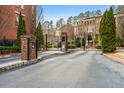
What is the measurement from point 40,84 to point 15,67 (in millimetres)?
6782

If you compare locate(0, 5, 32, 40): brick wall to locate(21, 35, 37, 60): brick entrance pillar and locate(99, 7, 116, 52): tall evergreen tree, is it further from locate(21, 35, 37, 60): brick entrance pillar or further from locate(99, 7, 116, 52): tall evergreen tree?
locate(21, 35, 37, 60): brick entrance pillar

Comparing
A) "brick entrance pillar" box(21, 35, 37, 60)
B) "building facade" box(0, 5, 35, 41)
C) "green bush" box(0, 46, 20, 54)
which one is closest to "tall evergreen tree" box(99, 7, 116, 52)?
"green bush" box(0, 46, 20, 54)

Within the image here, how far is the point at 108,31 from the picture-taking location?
3603 cm

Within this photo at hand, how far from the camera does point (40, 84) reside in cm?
1159

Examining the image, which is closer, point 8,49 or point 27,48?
point 27,48

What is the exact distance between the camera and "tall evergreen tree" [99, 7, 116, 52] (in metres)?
35.9

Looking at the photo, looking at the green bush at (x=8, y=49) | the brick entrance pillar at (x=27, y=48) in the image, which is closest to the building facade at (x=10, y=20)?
the green bush at (x=8, y=49)

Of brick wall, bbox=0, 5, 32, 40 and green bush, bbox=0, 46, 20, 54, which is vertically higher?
brick wall, bbox=0, 5, 32, 40

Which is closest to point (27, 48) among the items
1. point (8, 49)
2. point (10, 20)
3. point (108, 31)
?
point (8, 49)

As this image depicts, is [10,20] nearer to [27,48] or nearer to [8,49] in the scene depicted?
[8,49]

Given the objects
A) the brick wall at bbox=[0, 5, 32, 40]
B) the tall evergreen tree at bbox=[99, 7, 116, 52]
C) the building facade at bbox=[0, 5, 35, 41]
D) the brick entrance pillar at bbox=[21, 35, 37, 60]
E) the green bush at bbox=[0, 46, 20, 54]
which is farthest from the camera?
the building facade at bbox=[0, 5, 35, 41]

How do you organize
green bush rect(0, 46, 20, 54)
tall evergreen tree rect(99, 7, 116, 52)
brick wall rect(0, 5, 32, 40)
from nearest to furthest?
green bush rect(0, 46, 20, 54) < tall evergreen tree rect(99, 7, 116, 52) < brick wall rect(0, 5, 32, 40)
